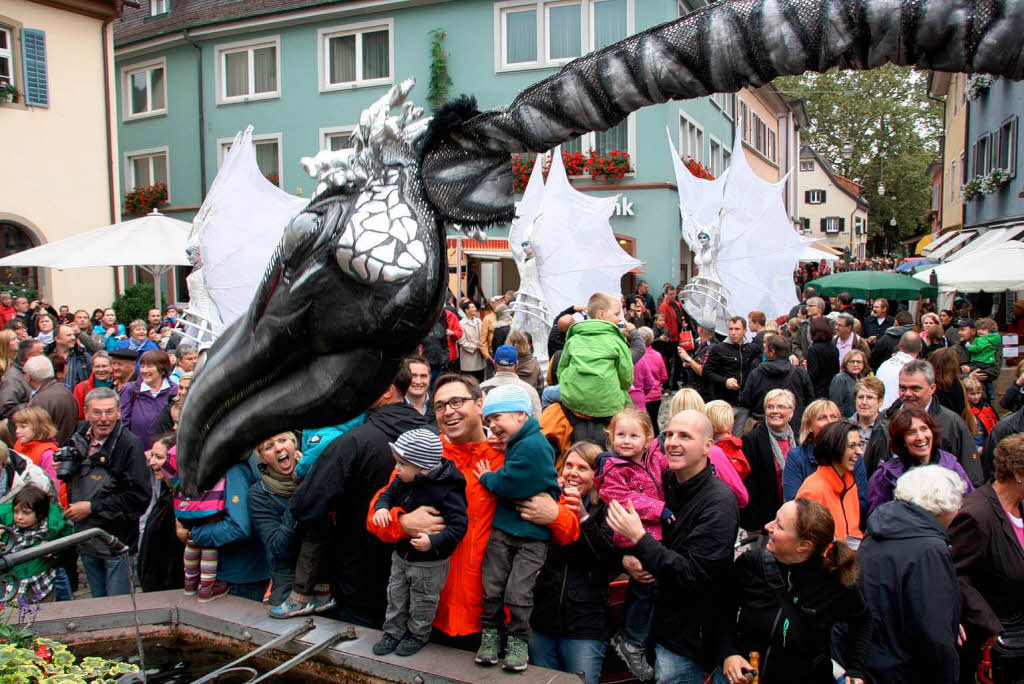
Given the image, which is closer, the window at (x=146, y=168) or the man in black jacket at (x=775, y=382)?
the man in black jacket at (x=775, y=382)

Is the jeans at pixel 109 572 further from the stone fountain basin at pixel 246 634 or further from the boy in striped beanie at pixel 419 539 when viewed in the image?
the boy in striped beanie at pixel 419 539

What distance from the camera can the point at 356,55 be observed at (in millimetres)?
24703

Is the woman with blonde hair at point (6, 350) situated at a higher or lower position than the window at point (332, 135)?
lower

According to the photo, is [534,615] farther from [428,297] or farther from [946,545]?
[428,297]

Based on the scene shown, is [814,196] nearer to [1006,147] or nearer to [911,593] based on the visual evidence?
[1006,147]

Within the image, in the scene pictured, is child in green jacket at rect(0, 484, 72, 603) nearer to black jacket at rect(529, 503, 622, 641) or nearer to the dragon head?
black jacket at rect(529, 503, 622, 641)

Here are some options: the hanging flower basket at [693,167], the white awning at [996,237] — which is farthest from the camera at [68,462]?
the hanging flower basket at [693,167]

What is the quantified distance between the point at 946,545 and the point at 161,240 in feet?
33.8

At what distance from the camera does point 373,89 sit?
79.5 feet

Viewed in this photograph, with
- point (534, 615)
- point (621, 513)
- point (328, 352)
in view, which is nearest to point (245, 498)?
point (534, 615)

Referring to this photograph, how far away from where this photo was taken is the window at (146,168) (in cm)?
2827

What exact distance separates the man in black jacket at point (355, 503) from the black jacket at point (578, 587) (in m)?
0.98

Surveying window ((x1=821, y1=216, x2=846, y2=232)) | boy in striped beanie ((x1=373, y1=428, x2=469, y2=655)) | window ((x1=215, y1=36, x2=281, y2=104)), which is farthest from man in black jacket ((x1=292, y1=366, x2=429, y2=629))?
window ((x1=821, y1=216, x2=846, y2=232))

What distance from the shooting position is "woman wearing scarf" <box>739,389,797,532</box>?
5660 millimetres
